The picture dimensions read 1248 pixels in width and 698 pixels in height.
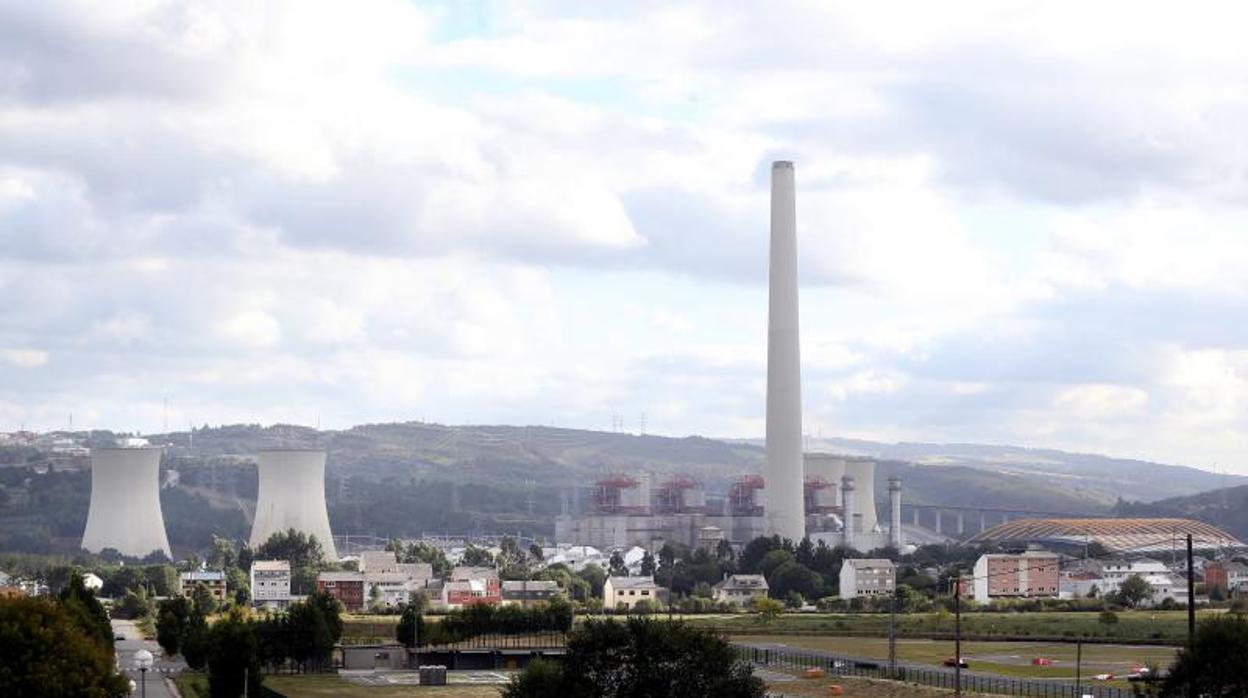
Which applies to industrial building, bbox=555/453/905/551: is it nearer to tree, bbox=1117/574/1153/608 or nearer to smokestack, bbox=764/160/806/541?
smokestack, bbox=764/160/806/541

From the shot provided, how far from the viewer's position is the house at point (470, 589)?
4156 inches

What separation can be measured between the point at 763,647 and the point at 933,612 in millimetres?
19340

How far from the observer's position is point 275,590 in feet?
360

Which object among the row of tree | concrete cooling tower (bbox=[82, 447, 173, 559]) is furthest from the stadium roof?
the row of tree

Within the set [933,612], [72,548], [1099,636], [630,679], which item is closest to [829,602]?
[933,612]

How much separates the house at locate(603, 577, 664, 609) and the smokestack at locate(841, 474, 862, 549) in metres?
42.5

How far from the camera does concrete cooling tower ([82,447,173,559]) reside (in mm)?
125188

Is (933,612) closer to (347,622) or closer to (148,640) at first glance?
(347,622)

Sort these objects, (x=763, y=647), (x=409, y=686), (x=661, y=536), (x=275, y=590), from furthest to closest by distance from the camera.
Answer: (x=661, y=536) → (x=275, y=590) → (x=763, y=647) → (x=409, y=686)

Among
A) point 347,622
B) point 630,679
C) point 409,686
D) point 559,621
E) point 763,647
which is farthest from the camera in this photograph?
point 347,622

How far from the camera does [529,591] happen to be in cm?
10938

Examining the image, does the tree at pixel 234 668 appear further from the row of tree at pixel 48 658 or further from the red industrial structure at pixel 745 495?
the red industrial structure at pixel 745 495

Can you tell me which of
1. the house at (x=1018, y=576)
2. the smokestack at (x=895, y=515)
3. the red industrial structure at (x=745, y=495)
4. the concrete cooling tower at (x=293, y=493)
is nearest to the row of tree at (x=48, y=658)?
the house at (x=1018, y=576)

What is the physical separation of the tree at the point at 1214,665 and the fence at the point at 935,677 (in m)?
5.74
